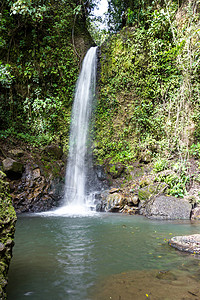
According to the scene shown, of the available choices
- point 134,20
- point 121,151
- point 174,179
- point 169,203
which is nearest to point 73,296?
point 169,203

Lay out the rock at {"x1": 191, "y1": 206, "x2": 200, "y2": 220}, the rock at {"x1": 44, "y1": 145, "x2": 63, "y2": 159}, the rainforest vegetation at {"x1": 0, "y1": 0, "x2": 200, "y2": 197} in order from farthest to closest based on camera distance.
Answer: the rock at {"x1": 44, "y1": 145, "x2": 63, "y2": 159} → the rainforest vegetation at {"x1": 0, "y1": 0, "x2": 200, "y2": 197} → the rock at {"x1": 191, "y1": 206, "x2": 200, "y2": 220}

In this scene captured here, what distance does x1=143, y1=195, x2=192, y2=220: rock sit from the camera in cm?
593

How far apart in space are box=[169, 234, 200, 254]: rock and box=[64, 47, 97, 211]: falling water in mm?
5448

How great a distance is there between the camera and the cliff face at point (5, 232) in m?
1.65

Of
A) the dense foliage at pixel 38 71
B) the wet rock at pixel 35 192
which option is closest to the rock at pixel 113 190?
the wet rock at pixel 35 192

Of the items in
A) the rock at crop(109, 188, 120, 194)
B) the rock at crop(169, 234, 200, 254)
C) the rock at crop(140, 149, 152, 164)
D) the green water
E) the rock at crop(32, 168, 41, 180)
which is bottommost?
the green water

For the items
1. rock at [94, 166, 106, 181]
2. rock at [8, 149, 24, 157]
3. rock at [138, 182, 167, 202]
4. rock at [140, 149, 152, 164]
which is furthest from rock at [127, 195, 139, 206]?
rock at [8, 149, 24, 157]

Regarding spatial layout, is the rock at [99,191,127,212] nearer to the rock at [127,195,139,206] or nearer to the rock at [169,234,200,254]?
the rock at [127,195,139,206]

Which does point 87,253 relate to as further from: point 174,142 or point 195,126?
point 195,126

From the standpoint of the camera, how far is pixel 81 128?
1029 centimetres

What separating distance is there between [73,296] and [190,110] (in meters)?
7.79

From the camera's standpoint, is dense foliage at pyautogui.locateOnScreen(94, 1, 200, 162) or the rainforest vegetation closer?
dense foliage at pyautogui.locateOnScreen(94, 1, 200, 162)

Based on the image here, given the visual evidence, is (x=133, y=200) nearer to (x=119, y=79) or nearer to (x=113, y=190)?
(x=113, y=190)

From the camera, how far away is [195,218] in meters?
5.90
